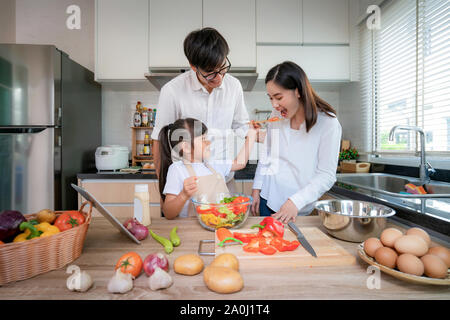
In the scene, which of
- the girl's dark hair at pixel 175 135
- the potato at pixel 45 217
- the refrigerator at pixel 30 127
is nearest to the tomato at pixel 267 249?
the potato at pixel 45 217

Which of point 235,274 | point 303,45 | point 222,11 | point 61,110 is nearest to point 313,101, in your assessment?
point 235,274

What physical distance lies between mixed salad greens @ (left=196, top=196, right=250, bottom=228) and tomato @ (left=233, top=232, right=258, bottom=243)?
10cm

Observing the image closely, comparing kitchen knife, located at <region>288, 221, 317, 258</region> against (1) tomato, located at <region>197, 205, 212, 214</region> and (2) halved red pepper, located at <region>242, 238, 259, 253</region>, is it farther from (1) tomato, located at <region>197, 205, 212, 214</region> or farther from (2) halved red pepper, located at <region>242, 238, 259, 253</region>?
(1) tomato, located at <region>197, 205, 212, 214</region>

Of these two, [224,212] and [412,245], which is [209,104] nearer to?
[224,212]

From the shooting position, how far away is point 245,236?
84cm

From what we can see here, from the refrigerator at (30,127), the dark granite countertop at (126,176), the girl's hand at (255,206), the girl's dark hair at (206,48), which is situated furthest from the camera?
the dark granite countertop at (126,176)

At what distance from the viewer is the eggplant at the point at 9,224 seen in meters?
0.63

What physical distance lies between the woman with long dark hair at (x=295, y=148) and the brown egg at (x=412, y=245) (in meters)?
0.50

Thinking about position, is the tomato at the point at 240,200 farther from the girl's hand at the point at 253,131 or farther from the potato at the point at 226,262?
the girl's hand at the point at 253,131

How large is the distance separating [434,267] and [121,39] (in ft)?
9.28

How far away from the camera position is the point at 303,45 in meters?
2.63

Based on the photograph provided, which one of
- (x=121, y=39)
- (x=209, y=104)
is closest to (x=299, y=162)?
(x=209, y=104)

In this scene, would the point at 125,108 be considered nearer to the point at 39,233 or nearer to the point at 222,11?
the point at 222,11
